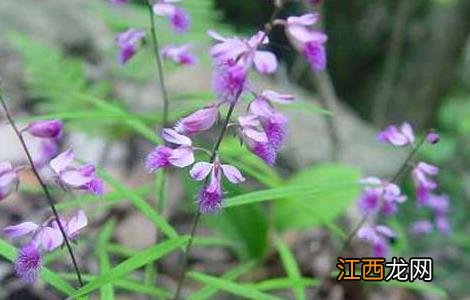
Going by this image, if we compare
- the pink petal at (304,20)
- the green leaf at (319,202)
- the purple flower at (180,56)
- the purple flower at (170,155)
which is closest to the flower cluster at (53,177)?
the purple flower at (170,155)

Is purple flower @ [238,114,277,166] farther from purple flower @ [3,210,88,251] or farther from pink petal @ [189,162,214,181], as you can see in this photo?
purple flower @ [3,210,88,251]

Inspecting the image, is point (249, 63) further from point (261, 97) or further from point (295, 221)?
point (295, 221)

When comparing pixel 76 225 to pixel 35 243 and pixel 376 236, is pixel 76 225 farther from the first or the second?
pixel 376 236

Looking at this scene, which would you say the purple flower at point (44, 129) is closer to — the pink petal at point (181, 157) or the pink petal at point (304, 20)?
the pink petal at point (181, 157)

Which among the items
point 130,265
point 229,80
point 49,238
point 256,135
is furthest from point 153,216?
point 229,80

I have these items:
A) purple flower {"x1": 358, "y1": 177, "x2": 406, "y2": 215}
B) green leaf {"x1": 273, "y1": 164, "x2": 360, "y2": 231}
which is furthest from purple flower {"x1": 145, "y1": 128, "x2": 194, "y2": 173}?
green leaf {"x1": 273, "y1": 164, "x2": 360, "y2": 231}

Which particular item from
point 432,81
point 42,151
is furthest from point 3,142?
point 432,81
